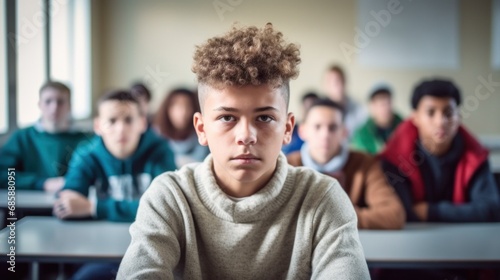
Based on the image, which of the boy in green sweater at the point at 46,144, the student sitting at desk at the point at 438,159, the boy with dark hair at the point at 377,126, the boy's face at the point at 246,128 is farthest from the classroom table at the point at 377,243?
the boy with dark hair at the point at 377,126

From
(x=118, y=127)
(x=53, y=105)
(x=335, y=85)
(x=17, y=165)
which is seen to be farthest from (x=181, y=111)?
(x=335, y=85)

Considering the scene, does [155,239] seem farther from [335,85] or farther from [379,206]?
[335,85]

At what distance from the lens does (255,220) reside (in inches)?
52.7

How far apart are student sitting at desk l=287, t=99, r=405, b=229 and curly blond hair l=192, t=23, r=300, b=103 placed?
1318 mm

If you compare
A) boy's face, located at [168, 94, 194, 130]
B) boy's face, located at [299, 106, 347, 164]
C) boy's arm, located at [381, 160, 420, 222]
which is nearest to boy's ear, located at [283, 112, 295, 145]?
boy's face, located at [299, 106, 347, 164]

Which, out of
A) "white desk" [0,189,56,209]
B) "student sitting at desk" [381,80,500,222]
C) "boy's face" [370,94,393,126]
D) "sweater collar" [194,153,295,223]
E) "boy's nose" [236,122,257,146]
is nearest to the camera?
"boy's nose" [236,122,257,146]

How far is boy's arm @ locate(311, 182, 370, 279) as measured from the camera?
1.23 meters

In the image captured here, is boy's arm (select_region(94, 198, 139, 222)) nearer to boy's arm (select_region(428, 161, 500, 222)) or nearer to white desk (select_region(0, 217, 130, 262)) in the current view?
white desk (select_region(0, 217, 130, 262))

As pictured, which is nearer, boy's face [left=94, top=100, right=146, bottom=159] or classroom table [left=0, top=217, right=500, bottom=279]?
classroom table [left=0, top=217, right=500, bottom=279]

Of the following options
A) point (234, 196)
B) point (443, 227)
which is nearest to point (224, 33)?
point (234, 196)

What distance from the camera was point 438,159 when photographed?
2898 millimetres

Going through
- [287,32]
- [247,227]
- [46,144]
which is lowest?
[247,227]

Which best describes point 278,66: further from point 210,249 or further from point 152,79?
point 152,79

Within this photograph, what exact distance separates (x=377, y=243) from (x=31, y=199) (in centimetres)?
Result: 194
